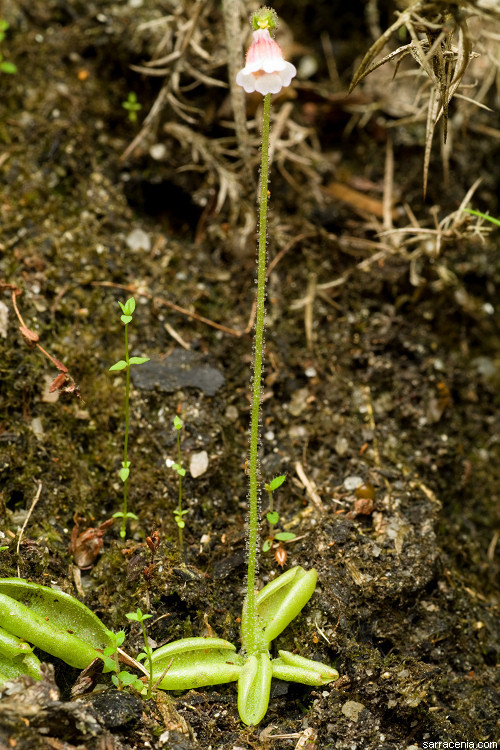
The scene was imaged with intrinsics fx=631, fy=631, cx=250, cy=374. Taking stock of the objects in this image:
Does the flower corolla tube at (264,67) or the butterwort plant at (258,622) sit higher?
the flower corolla tube at (264,67)

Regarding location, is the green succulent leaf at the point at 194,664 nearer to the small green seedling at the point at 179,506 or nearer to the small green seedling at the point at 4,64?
the small green seedling at the point at 179,506

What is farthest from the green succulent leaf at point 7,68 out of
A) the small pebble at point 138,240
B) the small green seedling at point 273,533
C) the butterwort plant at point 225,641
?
the small green seedling at point 273,533

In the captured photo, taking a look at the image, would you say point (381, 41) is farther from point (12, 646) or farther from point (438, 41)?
point (12, 646)

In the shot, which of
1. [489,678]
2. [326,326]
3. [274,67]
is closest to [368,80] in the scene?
[326,326]

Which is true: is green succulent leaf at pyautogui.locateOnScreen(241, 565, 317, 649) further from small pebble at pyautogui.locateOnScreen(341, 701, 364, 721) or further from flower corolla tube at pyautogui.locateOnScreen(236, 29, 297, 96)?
flower corolla tube at pyautogui.locateOnScreen(236, 29, 297, 96)

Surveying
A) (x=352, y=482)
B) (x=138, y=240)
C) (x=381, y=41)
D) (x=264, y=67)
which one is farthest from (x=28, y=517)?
(x=381, y=41)

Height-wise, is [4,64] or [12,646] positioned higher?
[4,64]

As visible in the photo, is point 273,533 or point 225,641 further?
point 273,533
